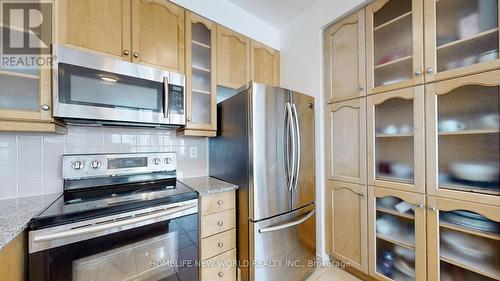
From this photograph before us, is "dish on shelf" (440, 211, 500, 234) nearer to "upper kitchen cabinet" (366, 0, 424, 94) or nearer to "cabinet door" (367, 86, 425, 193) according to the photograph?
"cabinet door" (367, 86, 425, 193)

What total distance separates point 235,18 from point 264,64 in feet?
1.75

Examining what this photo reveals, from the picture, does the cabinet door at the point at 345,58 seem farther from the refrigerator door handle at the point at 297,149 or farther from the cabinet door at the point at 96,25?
the cabinet door at the point at 96,25

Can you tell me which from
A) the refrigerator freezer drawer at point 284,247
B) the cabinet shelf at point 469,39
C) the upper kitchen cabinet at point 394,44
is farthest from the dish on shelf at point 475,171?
the refrigerator freezer drawer at point 284,247

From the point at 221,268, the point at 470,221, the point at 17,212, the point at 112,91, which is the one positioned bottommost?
the point at 221,268

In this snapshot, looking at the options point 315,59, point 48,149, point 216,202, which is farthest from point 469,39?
point 48,149

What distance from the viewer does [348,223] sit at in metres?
1.69

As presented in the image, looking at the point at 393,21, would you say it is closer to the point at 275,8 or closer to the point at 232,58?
the point at 275,8

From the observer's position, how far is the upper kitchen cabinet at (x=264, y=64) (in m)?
2.03

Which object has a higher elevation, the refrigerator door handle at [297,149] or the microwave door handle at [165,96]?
the microwave door handle at [165,96]

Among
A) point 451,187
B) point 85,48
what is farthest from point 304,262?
point 85,48

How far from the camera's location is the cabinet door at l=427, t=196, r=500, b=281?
1.08 m

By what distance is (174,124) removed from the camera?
4.87ft

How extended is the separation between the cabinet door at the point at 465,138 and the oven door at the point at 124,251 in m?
1.63

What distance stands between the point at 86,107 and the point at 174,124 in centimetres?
52
